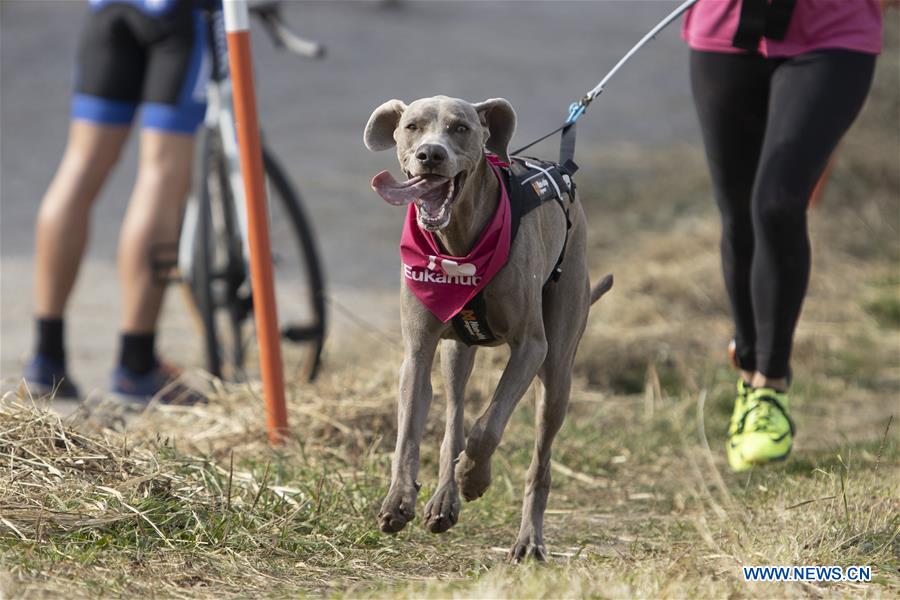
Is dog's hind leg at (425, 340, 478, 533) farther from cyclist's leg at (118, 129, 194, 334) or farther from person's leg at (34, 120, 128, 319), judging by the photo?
person's leg at (34, 120, 128, 319)

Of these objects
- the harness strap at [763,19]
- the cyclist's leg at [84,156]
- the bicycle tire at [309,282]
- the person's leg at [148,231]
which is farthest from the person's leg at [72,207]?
the harness strap at [763,19]

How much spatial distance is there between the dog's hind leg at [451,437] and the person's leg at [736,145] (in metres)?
1.47

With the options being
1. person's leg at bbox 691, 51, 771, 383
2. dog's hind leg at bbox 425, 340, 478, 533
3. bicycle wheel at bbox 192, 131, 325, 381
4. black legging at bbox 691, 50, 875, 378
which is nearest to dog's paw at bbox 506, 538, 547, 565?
dog's hind leg at bbox 425, 340, 478, 533

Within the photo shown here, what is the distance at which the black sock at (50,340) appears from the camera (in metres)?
5.58

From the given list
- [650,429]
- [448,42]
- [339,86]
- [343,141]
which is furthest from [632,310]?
[448,42]

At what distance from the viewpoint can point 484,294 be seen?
3.15 meters

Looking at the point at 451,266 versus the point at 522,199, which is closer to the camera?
the point at 451,266

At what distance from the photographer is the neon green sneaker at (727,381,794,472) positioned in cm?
440

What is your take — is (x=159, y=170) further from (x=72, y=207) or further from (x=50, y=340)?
(x=50, y=340)

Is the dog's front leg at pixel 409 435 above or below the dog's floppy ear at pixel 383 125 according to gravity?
below

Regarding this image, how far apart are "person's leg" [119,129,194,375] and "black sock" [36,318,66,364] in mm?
289

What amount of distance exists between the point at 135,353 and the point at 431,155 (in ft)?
9.76

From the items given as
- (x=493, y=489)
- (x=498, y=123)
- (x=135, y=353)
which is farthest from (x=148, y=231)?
(x=498, y=123)

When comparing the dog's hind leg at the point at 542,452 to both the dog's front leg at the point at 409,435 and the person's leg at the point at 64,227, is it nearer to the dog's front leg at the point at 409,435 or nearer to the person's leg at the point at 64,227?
the dog's front leg at the point at 409,435
